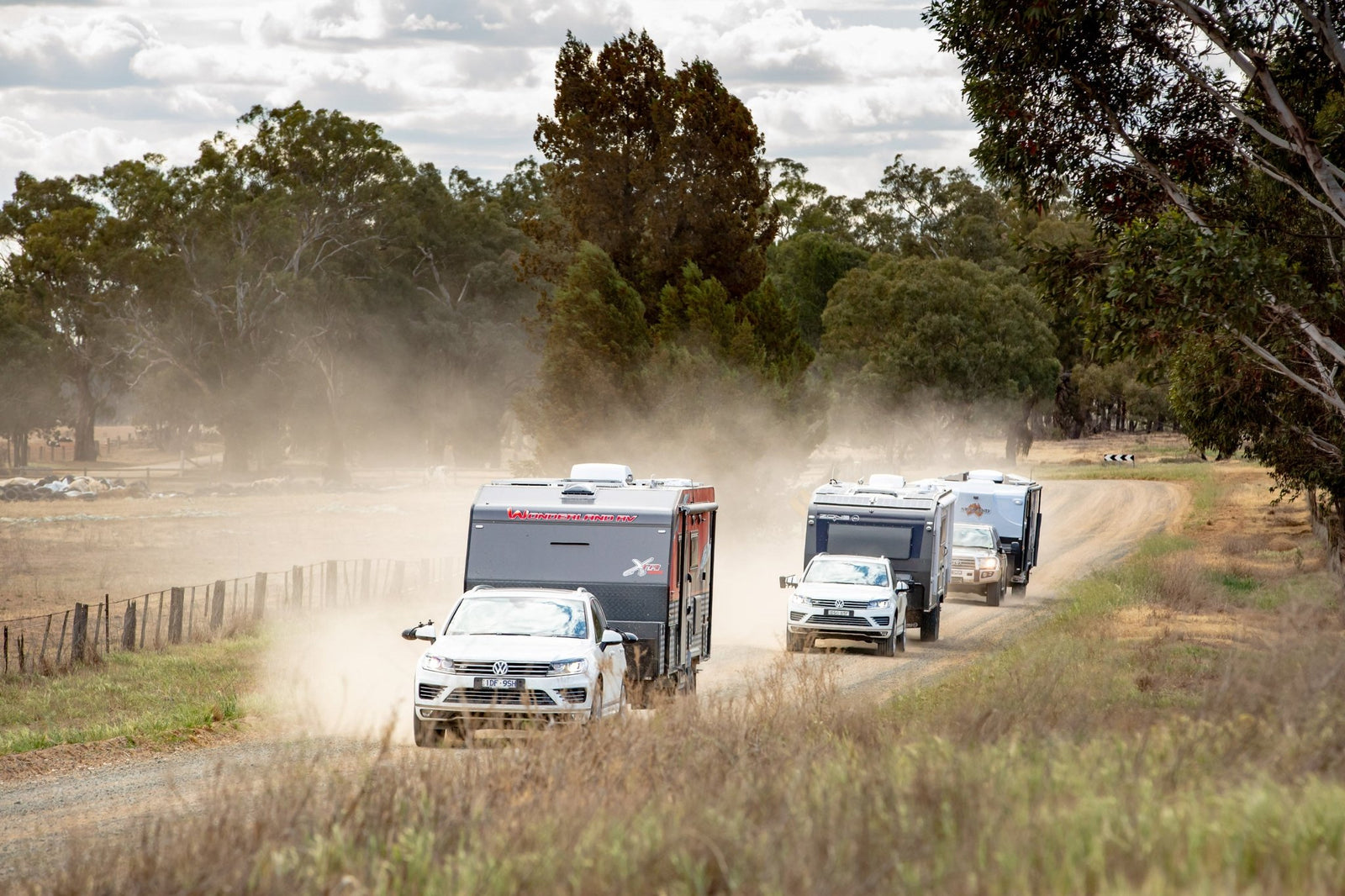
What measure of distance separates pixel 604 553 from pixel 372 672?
20.0 feet

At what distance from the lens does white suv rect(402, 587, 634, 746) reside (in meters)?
13.7

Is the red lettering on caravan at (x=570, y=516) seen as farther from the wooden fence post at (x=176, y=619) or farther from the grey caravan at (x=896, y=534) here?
the grey caravan at (x=896, y=534)

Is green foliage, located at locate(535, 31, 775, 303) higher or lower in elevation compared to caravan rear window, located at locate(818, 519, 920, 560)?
higher

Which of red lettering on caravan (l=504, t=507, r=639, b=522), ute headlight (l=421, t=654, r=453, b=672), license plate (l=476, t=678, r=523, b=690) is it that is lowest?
license plate (l=476, t=678, r=523, b=690)

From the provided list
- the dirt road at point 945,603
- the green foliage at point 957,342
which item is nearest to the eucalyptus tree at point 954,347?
the green foliage at point 957,342

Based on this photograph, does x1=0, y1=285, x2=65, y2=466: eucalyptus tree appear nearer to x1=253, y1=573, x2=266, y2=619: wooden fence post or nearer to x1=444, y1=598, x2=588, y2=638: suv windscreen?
x1=253, y1=573, x2=266, y2=619: wooden fence post

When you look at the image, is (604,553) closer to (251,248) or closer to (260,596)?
(260,596)

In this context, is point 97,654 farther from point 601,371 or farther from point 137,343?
point 137,343

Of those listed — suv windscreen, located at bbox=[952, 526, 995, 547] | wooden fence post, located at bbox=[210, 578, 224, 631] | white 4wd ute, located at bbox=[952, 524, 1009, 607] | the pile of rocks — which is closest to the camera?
wooden fence post, located at bbox=[210, 578, 224, 631]

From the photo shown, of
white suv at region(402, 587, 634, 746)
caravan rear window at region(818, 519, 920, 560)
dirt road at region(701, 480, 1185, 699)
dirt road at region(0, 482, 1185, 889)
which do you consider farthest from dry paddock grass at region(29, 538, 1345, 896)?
caravan rear window at region(818, 519, 920, 560)

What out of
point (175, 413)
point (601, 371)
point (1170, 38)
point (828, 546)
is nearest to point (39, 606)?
point (601, 371)

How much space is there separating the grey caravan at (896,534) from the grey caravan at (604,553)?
1021 centimetres

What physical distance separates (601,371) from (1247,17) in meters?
19.0

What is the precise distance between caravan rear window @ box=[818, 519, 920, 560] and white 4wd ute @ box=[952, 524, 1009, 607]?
7.10 metres
